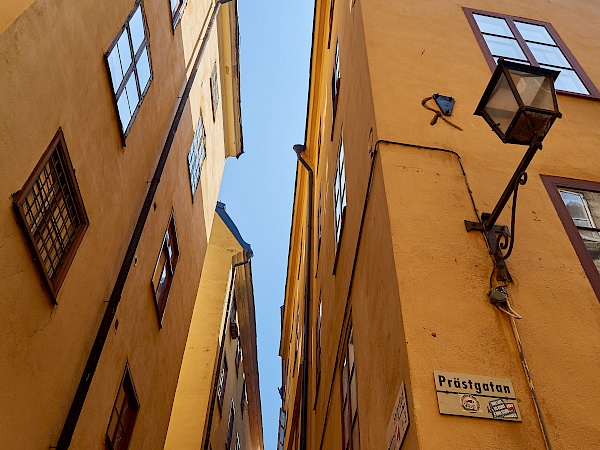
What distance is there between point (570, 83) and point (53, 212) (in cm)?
572

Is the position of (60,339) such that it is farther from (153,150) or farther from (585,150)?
(585,150)

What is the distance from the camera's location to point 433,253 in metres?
4.04

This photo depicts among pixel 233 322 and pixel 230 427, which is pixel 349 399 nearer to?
pixel 233 322

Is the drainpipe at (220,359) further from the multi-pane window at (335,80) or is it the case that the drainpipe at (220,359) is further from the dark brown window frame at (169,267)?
the multi-pane window at (335,80)

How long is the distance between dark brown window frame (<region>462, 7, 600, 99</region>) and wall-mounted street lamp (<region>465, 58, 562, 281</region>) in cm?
264

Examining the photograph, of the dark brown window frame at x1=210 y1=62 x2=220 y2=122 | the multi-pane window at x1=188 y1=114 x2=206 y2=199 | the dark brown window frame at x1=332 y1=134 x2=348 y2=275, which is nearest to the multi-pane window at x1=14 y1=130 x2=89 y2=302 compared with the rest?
the dark brown window frame at x1=332 y1=134 x2=348 y2=275

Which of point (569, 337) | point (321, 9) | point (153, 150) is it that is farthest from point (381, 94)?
point (321, 9)

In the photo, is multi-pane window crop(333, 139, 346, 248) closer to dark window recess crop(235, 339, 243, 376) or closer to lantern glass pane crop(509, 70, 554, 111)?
lantern glass pane crop(509, 70, 554, 111)

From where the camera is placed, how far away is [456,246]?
412 centimetres

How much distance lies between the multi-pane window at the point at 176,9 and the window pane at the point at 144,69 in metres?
1.69

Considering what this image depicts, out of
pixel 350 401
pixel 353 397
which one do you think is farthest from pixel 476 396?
pixel 350 401

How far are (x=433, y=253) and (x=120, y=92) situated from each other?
15.7 ft

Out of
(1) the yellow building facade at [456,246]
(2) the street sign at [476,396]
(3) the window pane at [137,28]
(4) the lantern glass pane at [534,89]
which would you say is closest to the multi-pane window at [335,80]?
(1) the yellow building facade at [456,246]

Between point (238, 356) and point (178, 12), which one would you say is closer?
point (178, 12)
